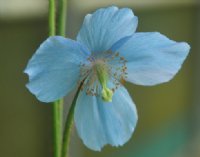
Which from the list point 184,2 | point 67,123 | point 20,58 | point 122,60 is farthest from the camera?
point 184,2

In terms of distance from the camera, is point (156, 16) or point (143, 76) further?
point (156, 16)

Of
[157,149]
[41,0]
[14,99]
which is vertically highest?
[41,0]

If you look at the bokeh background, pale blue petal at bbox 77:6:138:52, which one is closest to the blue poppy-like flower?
pale blue petal at bbox 77:6:138:52

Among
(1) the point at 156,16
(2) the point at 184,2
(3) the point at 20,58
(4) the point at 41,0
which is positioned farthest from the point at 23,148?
(2) the point at 184,2

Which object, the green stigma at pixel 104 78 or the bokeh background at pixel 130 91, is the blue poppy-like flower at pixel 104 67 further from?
the bokeh background at pixel 130 91

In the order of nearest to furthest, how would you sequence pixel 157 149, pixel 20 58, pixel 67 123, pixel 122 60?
1. pixel 67 123
2. pixel 122 60
3. pixel 20 58
4. pixel 157 149

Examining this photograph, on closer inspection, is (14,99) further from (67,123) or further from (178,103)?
(67,123)

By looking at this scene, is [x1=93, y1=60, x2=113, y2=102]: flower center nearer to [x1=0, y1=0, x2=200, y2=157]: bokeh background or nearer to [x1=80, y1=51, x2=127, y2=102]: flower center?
[x1=80, y1=51, x2=127, y2=102]: flower center
